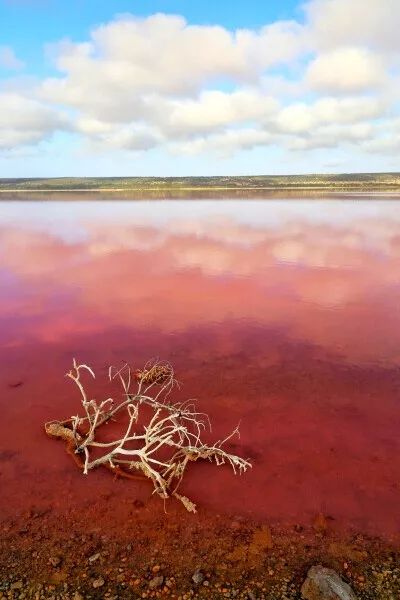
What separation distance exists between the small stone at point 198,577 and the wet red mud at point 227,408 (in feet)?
0.40

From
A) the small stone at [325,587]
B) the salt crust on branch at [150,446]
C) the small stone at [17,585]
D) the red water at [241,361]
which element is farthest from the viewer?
the red water at [241,361]

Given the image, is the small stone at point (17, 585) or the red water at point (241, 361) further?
the red water at point (241, 361)

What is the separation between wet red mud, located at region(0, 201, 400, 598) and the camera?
21.7ft

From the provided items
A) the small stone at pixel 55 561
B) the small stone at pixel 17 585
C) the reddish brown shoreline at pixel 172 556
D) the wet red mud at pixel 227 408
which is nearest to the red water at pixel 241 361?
the wet red mud at pixel 227 408

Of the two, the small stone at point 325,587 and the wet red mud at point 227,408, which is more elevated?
the small stone at point 325,587

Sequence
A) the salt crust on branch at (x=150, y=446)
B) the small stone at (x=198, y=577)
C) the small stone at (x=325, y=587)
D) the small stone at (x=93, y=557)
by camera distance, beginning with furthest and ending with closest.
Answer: the salt crust on branch at (x=150, y=446) → the small stone at (x=93, y=557) → the small stone at (x=198, y=577) → the small stone at (x=325, y=587)

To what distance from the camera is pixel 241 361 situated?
12.8 meters

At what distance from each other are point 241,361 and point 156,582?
24.2 ft

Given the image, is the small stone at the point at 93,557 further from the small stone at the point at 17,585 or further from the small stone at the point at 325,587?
the small stone at the point at 325,587

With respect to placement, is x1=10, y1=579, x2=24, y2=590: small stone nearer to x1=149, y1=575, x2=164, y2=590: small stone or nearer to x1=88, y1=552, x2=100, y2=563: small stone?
x1=88, y1=552, x2=100, y2=563: small stone

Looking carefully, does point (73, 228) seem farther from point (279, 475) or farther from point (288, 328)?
point (279, 475)

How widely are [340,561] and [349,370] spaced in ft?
21.1

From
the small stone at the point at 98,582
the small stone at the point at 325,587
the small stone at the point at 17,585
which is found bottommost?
the small stone at the point at 98,582

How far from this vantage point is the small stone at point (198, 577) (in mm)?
5922
